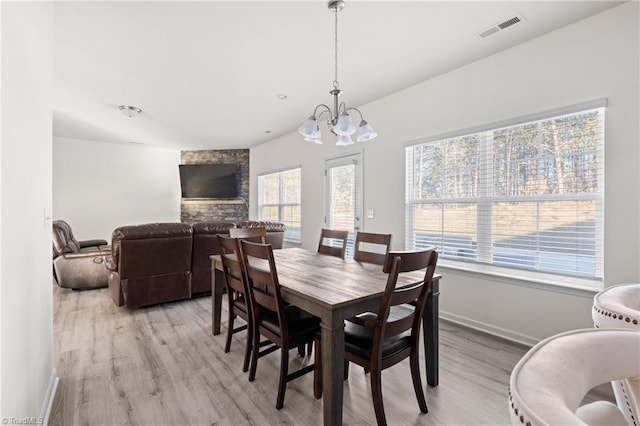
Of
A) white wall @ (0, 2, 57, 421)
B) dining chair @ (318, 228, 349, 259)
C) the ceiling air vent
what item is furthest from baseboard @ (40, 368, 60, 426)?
the ceiling air vent

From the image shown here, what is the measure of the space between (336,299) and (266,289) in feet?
2.28

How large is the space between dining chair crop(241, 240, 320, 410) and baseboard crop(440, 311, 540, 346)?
189 centimetres

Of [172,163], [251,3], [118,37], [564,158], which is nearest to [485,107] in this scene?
[564,158]

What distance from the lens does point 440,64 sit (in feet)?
10.1

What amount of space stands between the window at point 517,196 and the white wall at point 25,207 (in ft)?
10.8

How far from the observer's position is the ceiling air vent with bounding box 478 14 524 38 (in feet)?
7.71

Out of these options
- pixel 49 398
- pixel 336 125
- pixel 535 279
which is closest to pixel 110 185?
pixel 49 398

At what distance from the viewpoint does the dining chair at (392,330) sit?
1.54 meters

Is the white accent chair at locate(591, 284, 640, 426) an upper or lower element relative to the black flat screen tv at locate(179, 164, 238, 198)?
lower

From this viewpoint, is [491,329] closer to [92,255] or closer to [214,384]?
[214,384]

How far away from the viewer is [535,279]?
2.66 metres

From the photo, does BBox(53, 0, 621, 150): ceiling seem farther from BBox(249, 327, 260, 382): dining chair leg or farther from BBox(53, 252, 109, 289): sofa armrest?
BBox(249, 327, 260, 382): dining chair leg

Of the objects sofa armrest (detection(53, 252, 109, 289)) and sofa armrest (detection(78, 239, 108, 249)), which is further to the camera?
sofa armrest (detection(78, 239, 108, 249))

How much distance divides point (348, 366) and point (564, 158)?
7.98ft
